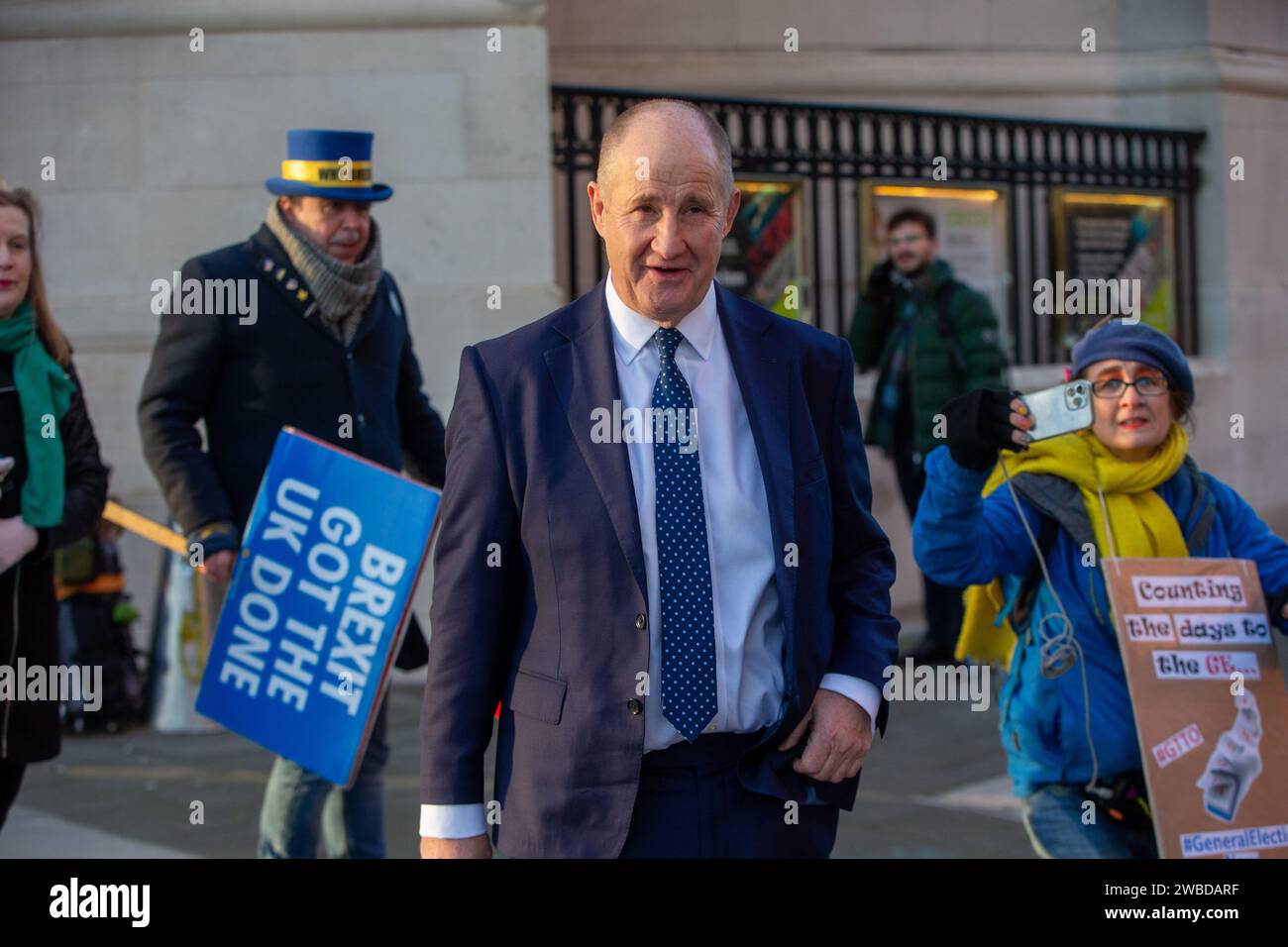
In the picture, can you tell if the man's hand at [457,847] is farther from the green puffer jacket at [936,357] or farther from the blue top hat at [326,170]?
Answer: the green puffer jacket at [936,357]

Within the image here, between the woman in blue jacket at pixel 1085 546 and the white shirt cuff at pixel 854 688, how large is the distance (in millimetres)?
848

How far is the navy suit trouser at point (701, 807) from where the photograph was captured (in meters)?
3.04

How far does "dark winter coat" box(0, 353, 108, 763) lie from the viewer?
15.4 ft

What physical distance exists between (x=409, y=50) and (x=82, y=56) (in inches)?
69.9

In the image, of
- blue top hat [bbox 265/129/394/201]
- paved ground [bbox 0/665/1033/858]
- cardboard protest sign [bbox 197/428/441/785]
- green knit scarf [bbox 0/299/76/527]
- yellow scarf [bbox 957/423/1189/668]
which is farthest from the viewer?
paved ground [bbox 0/665/1033/858]

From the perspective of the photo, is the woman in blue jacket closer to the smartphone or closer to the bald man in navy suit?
the smartphone

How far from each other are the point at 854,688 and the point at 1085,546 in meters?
1.20

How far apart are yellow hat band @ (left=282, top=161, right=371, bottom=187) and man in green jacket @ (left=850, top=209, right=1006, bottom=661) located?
405 cm

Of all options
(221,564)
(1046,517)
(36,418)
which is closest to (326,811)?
(221,564)

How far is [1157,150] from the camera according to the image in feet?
40.9

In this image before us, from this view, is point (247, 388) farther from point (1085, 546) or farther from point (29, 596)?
point (1085, 546)

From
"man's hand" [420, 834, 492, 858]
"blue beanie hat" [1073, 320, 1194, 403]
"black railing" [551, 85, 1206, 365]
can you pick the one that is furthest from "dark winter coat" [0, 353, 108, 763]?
"black railing" [551, 85, 1206, 365]
